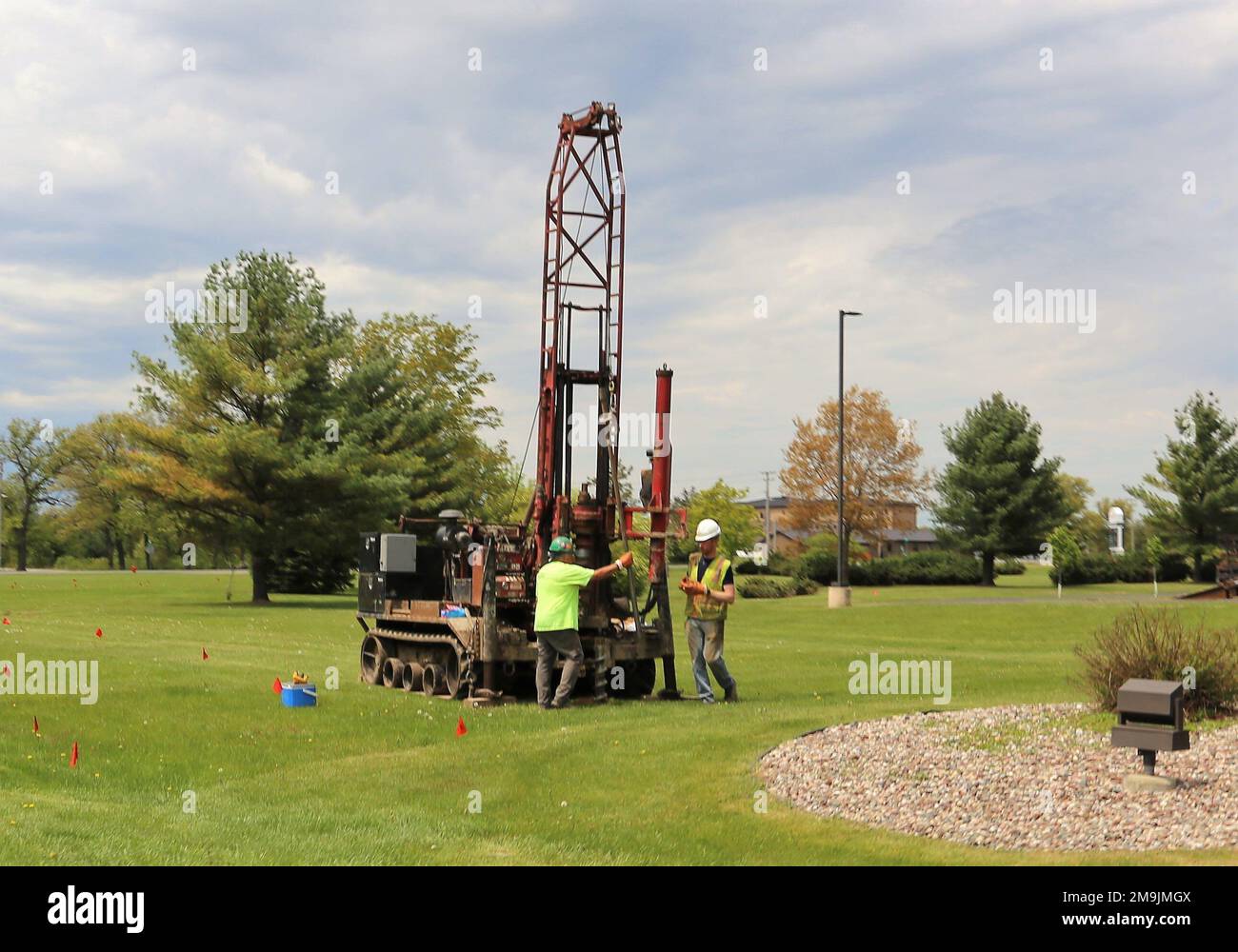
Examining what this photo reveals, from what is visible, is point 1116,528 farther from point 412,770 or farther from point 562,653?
point 412,770

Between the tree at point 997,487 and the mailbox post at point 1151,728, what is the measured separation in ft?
168

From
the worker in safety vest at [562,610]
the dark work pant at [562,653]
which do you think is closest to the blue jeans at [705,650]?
the worker in safety vest at [562,610]

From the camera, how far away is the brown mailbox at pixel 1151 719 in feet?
31.1

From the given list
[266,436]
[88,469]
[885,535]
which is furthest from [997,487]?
[88,469]

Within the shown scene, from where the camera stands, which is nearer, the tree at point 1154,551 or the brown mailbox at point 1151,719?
the brown mailbox at point 1151,719

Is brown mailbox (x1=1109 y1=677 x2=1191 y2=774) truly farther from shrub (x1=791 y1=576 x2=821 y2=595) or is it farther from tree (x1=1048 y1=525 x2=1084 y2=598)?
tree (x1=1048 y1=525 x2=1084 y2=598)

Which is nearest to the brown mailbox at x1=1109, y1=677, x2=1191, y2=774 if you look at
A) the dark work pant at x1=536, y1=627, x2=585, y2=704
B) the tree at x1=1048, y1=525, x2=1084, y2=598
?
the dark work pant at x1=536, y1=627, x2=585, y2=704

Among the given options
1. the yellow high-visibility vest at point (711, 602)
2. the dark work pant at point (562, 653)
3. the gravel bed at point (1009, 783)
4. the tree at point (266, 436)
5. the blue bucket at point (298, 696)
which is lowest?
the blue bucket at point (298, 696)

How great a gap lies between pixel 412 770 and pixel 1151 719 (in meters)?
6.07

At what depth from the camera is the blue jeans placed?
51.0ft

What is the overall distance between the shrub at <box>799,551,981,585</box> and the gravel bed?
149ft

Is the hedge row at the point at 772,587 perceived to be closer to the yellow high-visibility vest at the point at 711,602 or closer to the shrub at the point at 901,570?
the shrub at the point at 901,570
